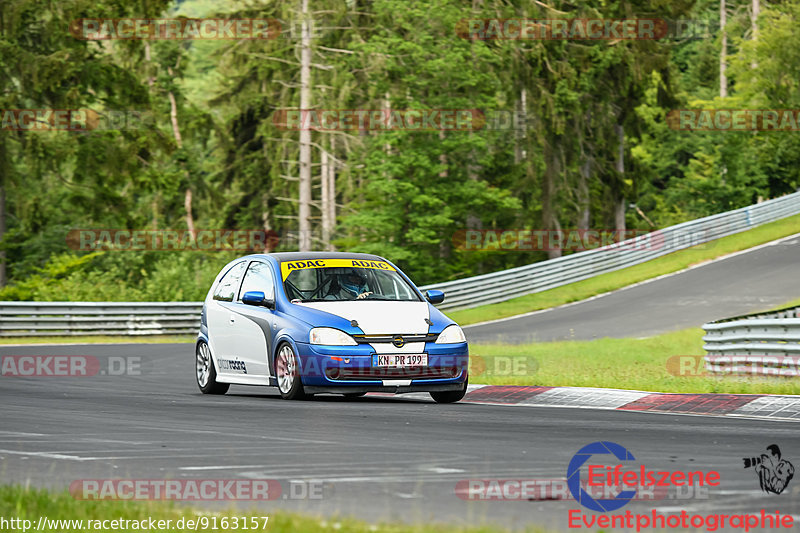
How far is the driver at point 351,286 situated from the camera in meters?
14.5

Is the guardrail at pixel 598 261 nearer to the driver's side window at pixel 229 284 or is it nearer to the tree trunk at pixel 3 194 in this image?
the tree trunk at pixel 3 194

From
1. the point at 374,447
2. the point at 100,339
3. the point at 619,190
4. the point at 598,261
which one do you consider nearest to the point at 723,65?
the point at 619,190

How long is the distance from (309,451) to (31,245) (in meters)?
39.6

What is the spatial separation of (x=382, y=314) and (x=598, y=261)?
3170cm

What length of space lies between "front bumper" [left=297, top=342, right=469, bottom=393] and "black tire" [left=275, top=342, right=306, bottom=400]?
0.14m

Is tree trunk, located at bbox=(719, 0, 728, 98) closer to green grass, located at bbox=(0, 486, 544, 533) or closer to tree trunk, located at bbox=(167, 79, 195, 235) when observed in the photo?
tree trunk, located at bbox=(167, 79, 195, 235)

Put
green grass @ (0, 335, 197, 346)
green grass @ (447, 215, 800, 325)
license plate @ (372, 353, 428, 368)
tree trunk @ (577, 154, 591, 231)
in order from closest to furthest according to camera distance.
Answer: license plate @ (372, 353, 428, 368) → green grass @ (0, 335, 197, 346) → green grass @ (447, 215, 800, 325) → tree trunk @ (577, 154, 591, 231)

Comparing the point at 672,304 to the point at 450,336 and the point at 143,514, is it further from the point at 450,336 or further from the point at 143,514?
the point at 143,514

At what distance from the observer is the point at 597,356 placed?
24.0 meters

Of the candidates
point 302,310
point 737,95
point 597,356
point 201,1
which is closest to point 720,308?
point 597,356

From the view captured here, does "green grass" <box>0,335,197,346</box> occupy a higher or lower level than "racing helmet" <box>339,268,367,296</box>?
lower

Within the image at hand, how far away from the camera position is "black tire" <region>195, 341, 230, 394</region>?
51.8 ft
